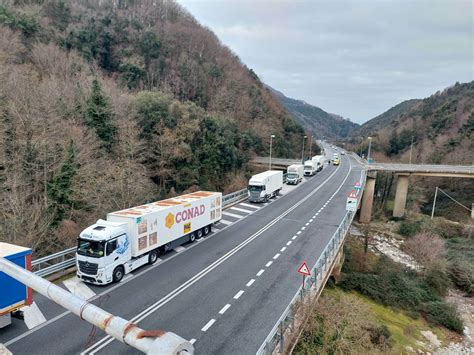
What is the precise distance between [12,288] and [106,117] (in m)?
23.3

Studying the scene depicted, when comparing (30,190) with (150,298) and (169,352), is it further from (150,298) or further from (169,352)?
(169,352)

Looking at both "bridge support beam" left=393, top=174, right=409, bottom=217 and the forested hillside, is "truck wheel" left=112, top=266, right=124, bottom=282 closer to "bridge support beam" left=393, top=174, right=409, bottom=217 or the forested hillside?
the forested hillside

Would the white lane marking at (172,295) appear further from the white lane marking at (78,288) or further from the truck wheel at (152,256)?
the truck wheel at (152,256)

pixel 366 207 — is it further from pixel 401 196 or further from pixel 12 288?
pixel 12 288

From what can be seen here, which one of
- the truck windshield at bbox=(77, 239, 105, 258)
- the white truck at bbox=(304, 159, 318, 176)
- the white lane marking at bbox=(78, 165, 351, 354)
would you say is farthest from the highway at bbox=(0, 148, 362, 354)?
the white truck at bbox=(304, 159, 318, 176)

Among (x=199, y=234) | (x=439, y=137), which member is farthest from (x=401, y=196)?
(x=439, y=137)

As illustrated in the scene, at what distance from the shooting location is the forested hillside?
780 inches

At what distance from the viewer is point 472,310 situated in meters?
23.9

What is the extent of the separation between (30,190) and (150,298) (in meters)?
12.6

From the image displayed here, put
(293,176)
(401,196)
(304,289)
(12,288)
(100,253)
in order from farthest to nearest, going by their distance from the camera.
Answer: (401,196), (293,176), (100,253), (304,289), (12,288)

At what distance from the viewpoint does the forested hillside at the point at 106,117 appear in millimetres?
19812

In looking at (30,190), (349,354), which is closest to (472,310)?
(349,354)

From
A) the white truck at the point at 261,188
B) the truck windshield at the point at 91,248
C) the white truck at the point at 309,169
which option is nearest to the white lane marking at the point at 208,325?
the truck windshield at the point at 91,248

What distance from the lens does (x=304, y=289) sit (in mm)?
13000
